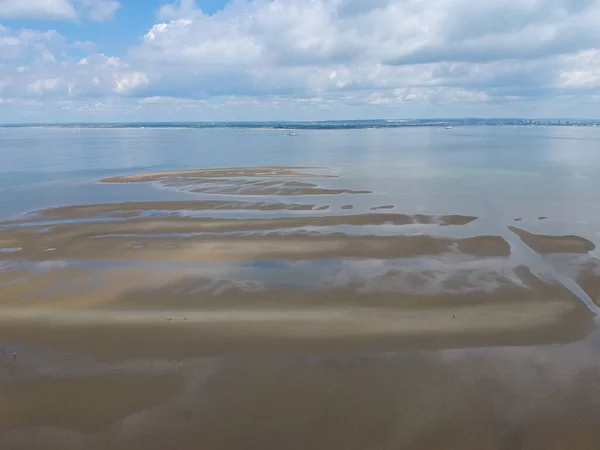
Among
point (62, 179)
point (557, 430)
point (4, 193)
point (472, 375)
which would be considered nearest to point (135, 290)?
point (472, 375)

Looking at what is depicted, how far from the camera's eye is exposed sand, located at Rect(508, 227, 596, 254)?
827 inches

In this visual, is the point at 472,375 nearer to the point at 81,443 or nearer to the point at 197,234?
the point at 81,443

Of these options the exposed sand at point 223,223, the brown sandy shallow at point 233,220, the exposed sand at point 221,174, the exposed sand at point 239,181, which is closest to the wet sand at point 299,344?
the exposed sand at point 223,223

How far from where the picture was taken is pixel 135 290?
55.2 ft

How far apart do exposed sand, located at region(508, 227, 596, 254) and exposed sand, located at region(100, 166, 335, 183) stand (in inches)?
1038

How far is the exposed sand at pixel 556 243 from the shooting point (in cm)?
2100

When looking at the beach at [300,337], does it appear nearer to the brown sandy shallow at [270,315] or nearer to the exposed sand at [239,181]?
the brown sandy shallow at [270,315]

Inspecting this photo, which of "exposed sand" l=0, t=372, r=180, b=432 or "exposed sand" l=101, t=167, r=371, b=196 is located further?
"exposed sand" l=101, t=167, r=371, b=196

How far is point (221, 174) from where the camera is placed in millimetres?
49969

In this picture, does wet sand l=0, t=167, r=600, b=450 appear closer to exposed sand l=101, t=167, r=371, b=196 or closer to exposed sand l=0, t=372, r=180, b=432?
exposed sand l=0, t=372, r=180, b=432

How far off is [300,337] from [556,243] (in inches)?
580

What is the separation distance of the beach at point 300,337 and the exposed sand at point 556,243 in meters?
0.12

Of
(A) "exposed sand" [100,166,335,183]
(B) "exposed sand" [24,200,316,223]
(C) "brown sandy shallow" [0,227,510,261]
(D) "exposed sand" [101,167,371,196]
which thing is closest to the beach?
(C) "brown sandy shallow" [0,227,510,261]

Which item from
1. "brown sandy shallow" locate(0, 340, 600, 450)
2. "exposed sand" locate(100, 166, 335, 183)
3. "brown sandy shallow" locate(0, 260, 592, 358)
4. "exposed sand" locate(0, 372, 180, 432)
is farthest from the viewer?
"exposed sand" locate(100, 166, 335, 183)
